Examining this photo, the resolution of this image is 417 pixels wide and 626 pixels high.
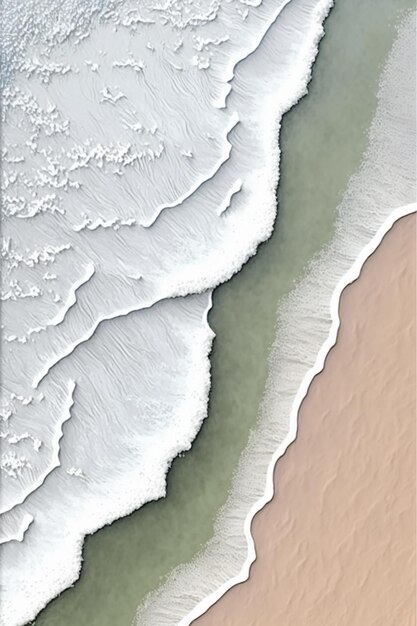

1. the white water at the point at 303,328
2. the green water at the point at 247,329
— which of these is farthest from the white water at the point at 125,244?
the white water at the point at 303,328

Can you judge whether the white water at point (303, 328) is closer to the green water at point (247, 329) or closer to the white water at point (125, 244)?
the green water at point (247, 329)

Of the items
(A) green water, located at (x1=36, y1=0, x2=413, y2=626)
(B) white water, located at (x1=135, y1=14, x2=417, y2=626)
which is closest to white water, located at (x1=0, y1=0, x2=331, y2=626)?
(A) green water, located at (x1=36, y1=0, x2=413, y2=626)

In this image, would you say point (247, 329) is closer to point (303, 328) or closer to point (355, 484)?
point (303, 328)

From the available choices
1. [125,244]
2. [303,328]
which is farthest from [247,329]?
[125,244]

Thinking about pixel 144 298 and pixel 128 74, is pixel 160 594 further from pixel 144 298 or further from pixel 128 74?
pixel 128 74

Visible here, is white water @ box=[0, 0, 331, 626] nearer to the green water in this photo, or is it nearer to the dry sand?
the green water
